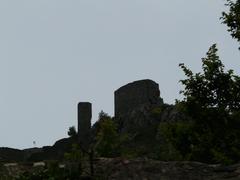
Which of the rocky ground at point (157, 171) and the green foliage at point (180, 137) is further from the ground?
the green foliage at point (180, 137)

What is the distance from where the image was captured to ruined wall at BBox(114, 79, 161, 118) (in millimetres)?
46406

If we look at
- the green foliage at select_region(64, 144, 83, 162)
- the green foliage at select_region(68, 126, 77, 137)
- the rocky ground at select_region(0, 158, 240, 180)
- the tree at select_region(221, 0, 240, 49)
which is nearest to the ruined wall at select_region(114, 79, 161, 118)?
the tree at select_region(221, 0, 240, 49)

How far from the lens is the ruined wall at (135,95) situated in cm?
4641

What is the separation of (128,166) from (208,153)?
1155 centimetres

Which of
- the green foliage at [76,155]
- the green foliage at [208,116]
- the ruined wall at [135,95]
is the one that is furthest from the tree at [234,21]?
the ruined wall at [135,95]

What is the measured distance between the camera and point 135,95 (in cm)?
4662

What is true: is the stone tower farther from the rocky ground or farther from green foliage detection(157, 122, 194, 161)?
the rocky ground

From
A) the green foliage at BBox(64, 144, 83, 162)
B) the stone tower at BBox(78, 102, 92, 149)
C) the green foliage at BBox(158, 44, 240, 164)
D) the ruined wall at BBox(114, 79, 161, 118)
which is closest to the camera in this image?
the green foliage at BBox(64, 144, 83, 162)

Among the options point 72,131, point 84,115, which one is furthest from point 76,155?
point 84,115

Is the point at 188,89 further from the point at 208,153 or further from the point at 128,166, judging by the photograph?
the point at 128,166

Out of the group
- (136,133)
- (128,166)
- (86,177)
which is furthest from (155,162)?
(136,133)

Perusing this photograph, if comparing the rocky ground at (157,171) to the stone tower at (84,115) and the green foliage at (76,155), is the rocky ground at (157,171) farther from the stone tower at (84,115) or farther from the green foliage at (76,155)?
the stone tower at (84,115)

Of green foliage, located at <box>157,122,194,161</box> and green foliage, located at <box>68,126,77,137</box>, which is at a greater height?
green foliage, located at <box>157,122,194,161</box>

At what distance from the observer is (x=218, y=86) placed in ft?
60.4
